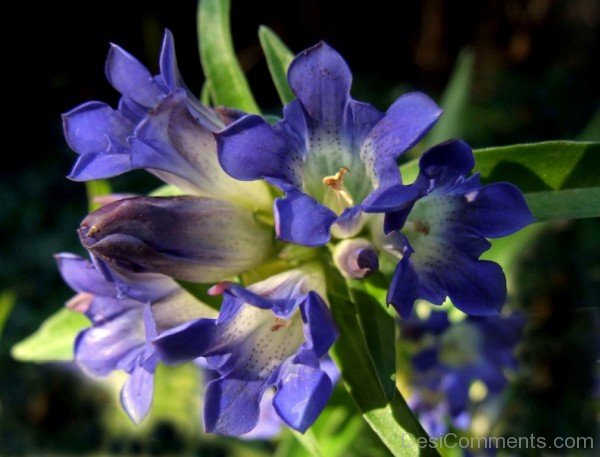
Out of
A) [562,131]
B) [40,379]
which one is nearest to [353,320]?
[562,131]

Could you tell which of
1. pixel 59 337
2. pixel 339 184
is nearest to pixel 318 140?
pixel 339 184

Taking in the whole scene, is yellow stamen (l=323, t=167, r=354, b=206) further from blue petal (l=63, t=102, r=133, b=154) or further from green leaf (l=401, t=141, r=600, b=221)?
blue petal (l=63, t=102, r=133, b=154)

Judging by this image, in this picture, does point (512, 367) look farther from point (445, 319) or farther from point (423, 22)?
point (423, 22)

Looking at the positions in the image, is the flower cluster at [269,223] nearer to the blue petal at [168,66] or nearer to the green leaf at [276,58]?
the blue petal at [168,66]

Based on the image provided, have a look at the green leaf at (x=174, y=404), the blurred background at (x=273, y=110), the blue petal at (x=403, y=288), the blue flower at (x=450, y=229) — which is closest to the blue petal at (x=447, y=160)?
the blue flower at (x=450, y=229)

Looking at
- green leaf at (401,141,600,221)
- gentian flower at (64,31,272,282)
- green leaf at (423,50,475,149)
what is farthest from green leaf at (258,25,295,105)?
green leaf at (423,50,475,149)

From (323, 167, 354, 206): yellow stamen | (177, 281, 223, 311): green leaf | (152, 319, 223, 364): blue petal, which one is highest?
(323, 167, 354, 206): yellow stamen

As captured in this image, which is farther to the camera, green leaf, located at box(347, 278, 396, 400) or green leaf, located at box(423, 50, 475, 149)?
green leaf, located at box(423, 50, 475, 149)
